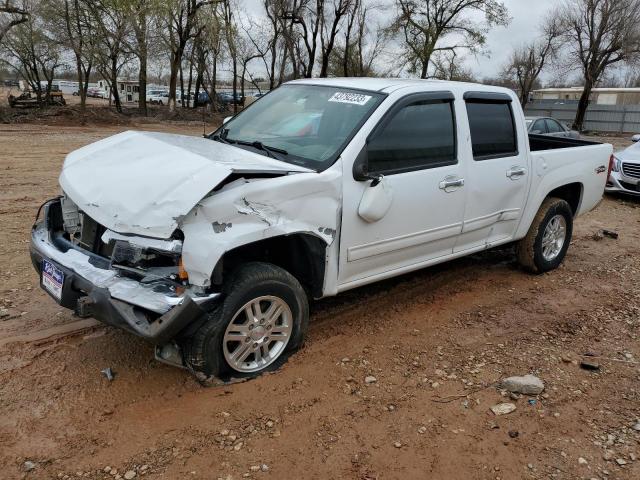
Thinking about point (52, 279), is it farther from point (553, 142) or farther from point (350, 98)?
point (553, 142)

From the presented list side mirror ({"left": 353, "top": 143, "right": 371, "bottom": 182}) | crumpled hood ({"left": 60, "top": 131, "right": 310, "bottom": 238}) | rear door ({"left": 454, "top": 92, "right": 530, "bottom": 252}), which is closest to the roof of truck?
rear door ({"left": 454, "top": 92, "right": 530, "bottom": 252})

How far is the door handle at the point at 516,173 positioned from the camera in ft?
16.5

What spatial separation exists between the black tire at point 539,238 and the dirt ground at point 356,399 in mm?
686

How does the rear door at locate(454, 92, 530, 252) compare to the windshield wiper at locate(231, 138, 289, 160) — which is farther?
the rear door at locate(454, 92, 530, 252)

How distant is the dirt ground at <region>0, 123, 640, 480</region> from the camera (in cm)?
291

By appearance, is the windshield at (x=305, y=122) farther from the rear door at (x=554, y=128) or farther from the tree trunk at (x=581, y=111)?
the tree trunk at (x=581, y=111)

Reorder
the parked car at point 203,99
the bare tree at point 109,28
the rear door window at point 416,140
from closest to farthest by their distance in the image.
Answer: the rear door window at point 416,140 < the bare tree at point 109,28 < the parked car at point 203,99

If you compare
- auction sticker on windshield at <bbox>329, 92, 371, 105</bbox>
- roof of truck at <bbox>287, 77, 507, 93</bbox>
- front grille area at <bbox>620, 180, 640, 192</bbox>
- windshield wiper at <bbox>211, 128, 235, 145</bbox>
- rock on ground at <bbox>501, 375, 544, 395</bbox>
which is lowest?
rock on ground at <bbox>501, 375, 544, 395</bbox>

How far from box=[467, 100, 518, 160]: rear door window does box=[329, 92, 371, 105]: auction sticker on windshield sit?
108cm

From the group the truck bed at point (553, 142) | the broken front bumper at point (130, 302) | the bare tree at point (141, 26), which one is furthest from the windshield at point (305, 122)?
the bare tree at point (141, 26)

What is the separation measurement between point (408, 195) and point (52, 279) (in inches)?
97.2

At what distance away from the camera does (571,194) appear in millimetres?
6238

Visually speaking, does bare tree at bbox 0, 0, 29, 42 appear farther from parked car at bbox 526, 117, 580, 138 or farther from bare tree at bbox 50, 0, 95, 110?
parked car at bbox 526, 117, 580, 138

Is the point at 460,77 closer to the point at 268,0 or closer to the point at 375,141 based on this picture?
the point at 268,0
